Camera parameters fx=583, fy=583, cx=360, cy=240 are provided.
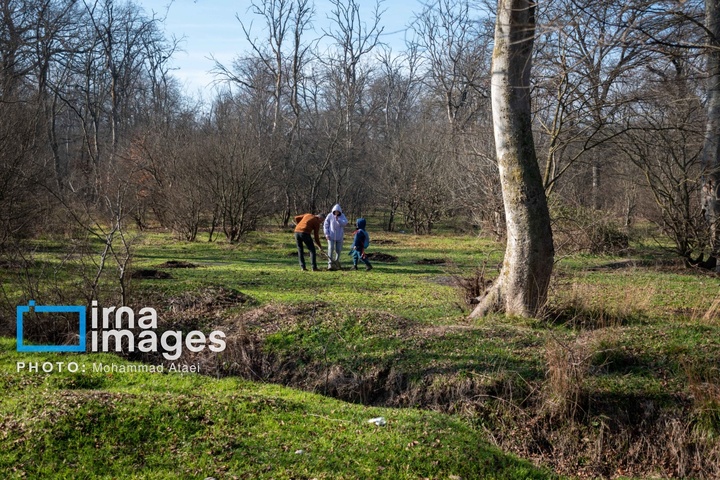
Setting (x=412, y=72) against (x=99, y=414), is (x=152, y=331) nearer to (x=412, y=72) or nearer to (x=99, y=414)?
(x=99, y=414)

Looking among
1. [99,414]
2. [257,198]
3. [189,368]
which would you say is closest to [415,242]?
[257,198]

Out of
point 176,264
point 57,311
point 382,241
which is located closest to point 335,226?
point 176,264

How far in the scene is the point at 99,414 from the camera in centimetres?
538

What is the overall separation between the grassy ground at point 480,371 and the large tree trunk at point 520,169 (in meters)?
0.63

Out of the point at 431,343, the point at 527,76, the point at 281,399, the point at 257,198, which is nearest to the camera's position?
the point at 281,399

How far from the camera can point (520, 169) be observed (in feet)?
28.7

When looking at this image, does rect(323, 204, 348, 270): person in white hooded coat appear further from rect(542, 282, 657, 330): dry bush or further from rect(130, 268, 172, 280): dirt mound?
rect(542, 282, 657, 330): dry bush

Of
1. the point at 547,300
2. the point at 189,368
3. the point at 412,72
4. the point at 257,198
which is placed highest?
the point at 412,72

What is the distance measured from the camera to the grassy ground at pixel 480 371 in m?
5.95

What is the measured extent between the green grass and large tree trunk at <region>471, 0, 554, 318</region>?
3.22 meters

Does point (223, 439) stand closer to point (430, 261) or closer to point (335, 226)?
point (335, 226)

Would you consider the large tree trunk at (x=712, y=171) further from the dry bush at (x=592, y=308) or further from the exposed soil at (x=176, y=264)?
the exposed soil at (x=176, y=264)

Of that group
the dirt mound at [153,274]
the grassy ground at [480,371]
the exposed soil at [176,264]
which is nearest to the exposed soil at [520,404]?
the grassy ground at [480,371]

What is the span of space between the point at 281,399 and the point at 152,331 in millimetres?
3430
